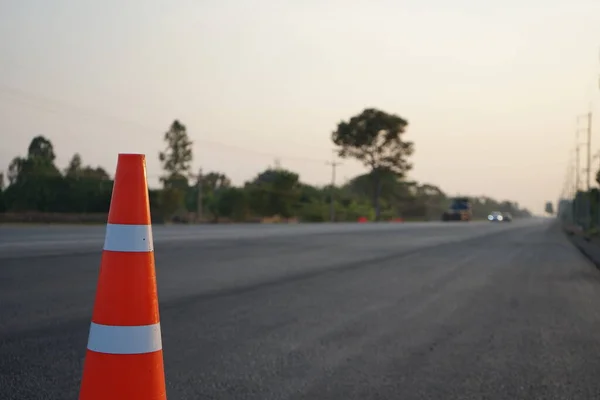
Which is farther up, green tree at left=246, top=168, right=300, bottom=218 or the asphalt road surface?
green tree at left=246, top=168, right=300, bottom=218

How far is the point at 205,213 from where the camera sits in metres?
81.2

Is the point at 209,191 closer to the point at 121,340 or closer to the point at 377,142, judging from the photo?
the point at 377,142

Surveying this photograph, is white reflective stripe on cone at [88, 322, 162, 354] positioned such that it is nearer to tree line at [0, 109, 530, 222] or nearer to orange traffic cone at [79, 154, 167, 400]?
orange traffic cone at [79, 154, 167, 400]

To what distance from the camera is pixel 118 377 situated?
290 centimetres

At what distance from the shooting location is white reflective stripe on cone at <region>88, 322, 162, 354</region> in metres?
2.93

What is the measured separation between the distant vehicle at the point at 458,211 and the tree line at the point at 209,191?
302 inches

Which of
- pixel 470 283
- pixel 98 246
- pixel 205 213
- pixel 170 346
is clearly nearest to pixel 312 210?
pixel 205 213

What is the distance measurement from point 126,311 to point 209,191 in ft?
292

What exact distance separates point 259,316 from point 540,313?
136 inches

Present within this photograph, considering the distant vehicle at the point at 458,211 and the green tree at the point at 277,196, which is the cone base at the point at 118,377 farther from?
the distant vehicle at the point at 458,211

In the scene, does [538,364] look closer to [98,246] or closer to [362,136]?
[98,246]

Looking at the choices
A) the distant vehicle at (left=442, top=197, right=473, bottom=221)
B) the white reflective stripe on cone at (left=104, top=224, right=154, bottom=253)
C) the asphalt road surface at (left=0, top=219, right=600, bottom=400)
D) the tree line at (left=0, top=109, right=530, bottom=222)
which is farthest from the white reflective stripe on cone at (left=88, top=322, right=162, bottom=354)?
the distant vehicle at (left=442, top=197, right=473, bottom=221)

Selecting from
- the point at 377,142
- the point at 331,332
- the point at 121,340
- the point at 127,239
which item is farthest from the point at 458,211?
the point at 121,340

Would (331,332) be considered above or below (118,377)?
below
